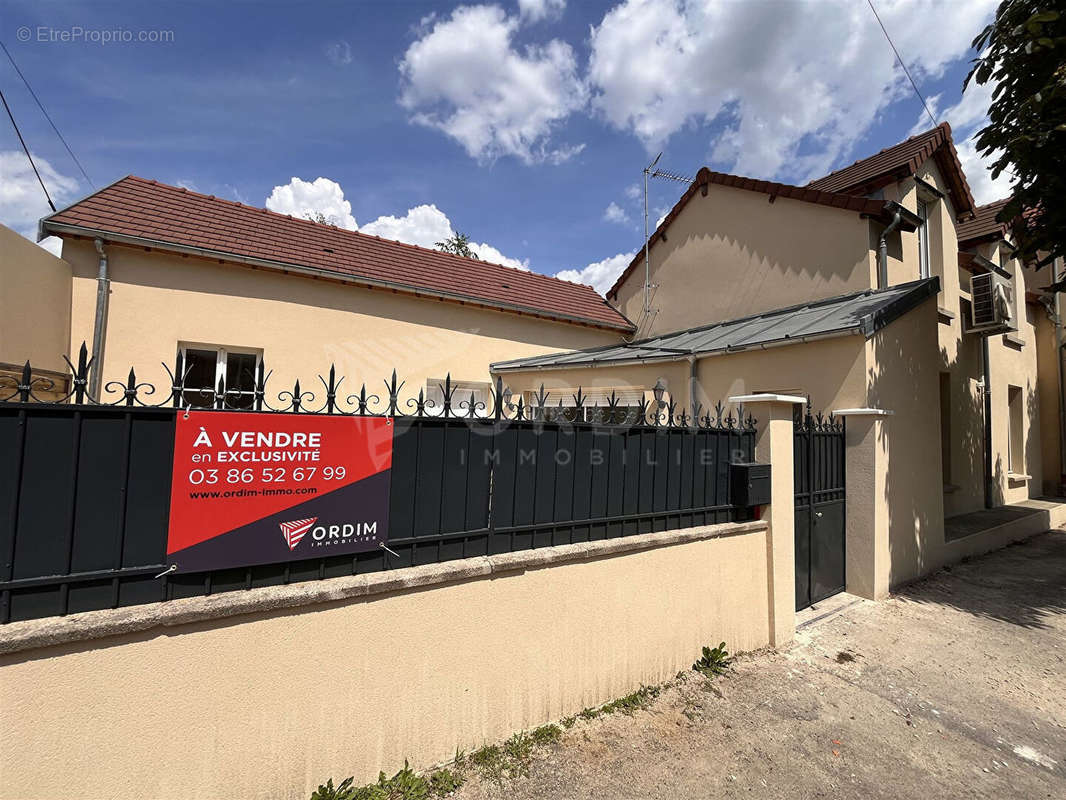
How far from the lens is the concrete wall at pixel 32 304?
495cm

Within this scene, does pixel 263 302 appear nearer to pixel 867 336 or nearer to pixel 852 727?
pixel 867 336

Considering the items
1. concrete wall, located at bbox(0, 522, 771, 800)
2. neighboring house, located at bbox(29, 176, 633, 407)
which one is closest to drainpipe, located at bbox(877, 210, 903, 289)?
neighboring house, located at bbox(29, 176, 633, 407)

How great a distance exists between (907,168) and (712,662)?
28.5 ft

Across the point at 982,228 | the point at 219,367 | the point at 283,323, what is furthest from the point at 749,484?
the point at 982,228

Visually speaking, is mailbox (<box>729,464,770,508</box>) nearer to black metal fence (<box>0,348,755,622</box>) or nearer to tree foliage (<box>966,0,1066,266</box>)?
black metal fence (<box>0,348,755,622</box>)

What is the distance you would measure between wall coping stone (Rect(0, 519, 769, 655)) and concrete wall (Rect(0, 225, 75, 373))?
459 cm

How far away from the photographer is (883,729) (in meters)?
3.14

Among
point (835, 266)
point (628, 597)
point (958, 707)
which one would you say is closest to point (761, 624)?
point (958, 707)

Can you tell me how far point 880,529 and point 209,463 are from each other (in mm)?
6379

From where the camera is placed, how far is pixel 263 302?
7.38 m

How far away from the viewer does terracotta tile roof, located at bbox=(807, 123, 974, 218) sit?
7898 millimetres

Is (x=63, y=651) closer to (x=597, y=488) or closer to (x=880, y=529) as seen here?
(x=597, y=488)

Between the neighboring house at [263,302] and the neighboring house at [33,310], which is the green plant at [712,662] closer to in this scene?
the neighboring house at [263,302]

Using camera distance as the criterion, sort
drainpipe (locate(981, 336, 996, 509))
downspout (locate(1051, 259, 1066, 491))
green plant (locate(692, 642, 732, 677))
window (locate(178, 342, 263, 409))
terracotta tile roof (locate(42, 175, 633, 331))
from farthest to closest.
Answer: downspout (locate(1051, 259, 1066, 491)) → drainpipe (locate(981, 336, 996, 509)) → window (locate(178, 342, 263, 409)) → terracotta tile roof (locate(42, 175, 633, 331)) → green plant (locate(692, 642, 732, 677))
